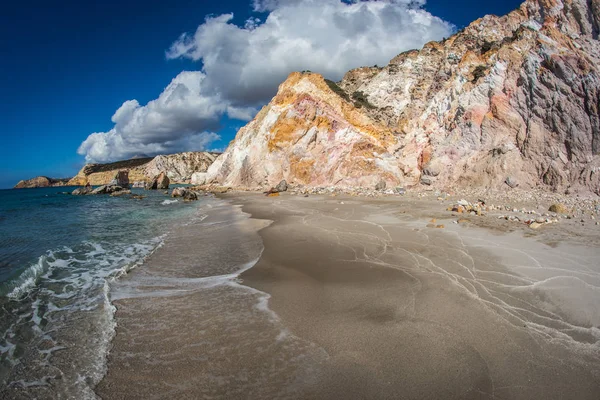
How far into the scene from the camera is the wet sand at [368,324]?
2.89 metres

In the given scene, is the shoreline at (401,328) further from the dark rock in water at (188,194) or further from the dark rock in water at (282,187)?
the dark rock in water at (188,194)

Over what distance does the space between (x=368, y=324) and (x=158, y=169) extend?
388 ft

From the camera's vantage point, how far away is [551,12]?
19125 millimetres

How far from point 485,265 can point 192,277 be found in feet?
20.8

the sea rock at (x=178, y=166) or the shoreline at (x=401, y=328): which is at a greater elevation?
the sea rock at (x=178, y=166)

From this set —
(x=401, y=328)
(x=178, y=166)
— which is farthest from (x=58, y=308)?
(x=178, y=166)

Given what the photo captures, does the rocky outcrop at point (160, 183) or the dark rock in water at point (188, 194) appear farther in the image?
the rocky outcrop at point (160, 183)

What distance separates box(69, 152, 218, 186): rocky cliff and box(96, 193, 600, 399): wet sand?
108834 mm

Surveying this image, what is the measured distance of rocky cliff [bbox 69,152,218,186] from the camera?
105 metres

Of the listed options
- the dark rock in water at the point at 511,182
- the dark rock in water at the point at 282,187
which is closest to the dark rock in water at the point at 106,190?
the dark rock in water at the point at 282,187

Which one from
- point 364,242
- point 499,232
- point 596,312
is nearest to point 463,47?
point 499,232

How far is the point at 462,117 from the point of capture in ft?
67.3

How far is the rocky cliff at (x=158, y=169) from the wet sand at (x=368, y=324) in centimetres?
10883

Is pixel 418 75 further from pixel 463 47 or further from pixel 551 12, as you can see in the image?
pixel 551 12
